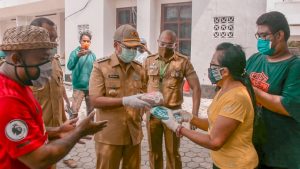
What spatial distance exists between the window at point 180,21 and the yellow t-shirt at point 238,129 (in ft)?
24.7

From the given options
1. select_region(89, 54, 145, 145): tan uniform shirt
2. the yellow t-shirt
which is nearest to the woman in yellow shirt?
the yellow t-shirt

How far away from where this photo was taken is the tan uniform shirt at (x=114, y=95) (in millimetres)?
2787

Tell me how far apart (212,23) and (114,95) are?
20.0 feet

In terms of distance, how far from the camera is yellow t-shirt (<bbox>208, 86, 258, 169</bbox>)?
197 centimetres

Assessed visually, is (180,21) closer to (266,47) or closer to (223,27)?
(223,27)

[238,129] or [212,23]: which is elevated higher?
[212,23]

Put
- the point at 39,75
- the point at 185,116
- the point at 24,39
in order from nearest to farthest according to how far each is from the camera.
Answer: the point at 24,39 → the point at 39,75 → the point at 185,116

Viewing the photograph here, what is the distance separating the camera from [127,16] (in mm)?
10445

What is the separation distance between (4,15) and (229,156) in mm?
18443

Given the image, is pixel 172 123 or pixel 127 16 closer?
pixel 172 123

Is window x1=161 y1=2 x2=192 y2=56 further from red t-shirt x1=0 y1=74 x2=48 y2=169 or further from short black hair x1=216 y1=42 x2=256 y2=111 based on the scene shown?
red t-shirt x1=0 y1=74 x2=48 y2=169

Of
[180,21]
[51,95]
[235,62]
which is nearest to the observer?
[235,62]

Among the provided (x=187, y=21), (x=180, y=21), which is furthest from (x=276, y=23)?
(x=180, y=21)

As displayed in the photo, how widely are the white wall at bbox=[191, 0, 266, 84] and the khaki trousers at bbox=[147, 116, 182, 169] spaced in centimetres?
482
